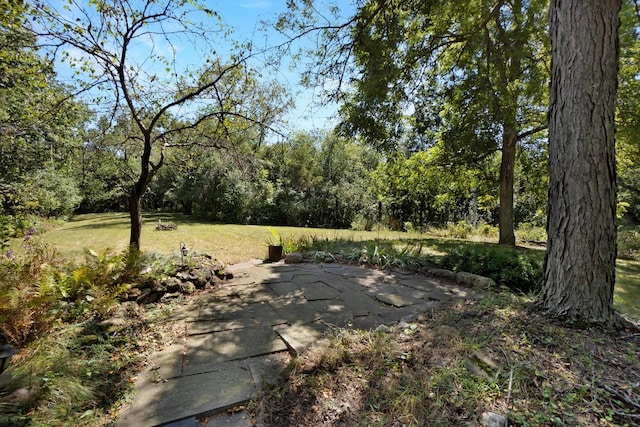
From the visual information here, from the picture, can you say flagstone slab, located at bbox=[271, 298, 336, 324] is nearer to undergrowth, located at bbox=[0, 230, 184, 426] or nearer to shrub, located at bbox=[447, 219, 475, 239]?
undergrowth, located at bbox=[0, 230, 184, 426]

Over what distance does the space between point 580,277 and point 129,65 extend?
5.12 metres

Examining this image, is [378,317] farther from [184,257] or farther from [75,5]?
[75,5]

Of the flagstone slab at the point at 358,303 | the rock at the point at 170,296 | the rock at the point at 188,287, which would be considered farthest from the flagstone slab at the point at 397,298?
the rock at the point at 170,296

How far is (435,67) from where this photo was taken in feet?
19.0

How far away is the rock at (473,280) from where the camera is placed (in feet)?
13.0

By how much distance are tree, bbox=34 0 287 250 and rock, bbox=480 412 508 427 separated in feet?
12.0

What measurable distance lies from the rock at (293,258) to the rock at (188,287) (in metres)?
2.10

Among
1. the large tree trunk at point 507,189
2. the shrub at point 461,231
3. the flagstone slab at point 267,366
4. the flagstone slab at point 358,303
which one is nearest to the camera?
the flagstone slab at point 267,366

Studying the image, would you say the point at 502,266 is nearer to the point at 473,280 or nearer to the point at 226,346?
the point at 473,280

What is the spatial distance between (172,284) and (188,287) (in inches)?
8.0

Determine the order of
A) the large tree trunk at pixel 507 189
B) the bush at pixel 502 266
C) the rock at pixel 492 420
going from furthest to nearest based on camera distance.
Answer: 1. the large tree trunk at pixel 507 189
2. the bush at pixel 502 266
3. the rock at pixel 492 420

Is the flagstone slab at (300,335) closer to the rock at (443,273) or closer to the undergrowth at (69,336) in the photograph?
the undergrowth at (69,336)

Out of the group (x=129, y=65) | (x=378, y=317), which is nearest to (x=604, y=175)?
(x=378, y=317)

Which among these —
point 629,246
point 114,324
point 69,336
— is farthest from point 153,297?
point 629,246
